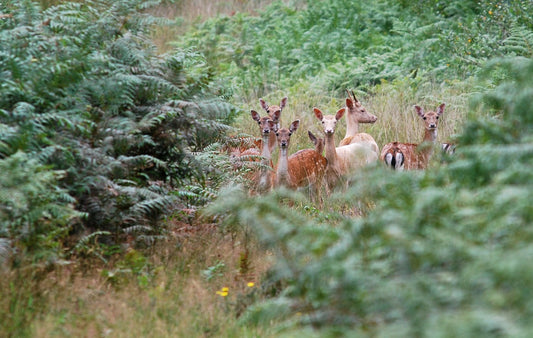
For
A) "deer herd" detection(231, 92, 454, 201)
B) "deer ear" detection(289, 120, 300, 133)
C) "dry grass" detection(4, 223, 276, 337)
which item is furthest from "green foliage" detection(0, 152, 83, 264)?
"deer ear" detection(289, 120, 300, 133)

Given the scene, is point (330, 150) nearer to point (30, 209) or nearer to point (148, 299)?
point (148, 299)

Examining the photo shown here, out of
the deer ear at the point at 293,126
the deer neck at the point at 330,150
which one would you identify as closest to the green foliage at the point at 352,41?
the deer neck at the point at 330,150

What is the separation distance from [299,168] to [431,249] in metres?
7.35

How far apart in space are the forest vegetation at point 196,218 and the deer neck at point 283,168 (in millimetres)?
807

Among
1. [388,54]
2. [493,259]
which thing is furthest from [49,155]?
[388,54]

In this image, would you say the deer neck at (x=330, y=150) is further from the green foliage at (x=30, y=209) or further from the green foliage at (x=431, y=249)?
the green foliage at (x=431, y=249)

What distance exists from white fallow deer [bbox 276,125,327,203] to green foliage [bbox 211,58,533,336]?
5.50 m

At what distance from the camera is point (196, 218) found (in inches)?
298

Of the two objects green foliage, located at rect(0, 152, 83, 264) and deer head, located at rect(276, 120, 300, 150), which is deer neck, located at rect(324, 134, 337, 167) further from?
green foliage, located at rect(0, 152, 83, 264)

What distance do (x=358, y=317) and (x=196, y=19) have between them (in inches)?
788

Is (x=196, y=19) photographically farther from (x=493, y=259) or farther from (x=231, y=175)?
(x=493, y=259)

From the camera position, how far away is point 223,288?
588 centimetres

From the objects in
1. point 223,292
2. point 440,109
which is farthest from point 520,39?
point 223,292

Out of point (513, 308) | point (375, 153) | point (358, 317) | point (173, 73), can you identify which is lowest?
point (375, 153)
